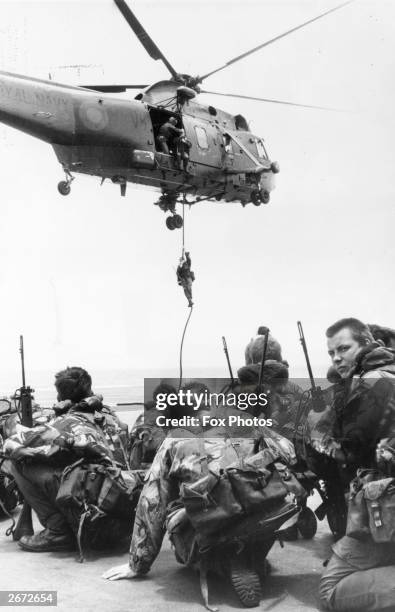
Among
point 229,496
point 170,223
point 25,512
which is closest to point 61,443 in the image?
point 25,512

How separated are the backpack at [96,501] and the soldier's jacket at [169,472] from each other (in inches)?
24.9

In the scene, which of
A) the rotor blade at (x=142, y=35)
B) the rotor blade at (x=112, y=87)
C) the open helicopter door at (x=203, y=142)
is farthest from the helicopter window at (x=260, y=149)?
the rotor blade at (x=112, y=87)

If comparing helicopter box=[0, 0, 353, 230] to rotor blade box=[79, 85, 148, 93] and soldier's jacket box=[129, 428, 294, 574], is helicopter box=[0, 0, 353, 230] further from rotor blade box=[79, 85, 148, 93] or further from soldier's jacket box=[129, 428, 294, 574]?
soldier's jacket box=[129, 428, 294, 574]

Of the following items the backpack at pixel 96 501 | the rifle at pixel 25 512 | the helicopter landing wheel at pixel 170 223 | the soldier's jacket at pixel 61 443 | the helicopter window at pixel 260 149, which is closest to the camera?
the backpack at pixel 96 501

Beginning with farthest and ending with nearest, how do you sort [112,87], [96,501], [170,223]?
[170,223]
[112,87]
[96,501]

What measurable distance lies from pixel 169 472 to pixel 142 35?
22.8ft

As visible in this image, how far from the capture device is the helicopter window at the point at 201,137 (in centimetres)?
1000

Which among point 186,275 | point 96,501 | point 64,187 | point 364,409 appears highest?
point 64,187

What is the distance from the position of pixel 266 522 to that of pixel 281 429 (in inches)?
60.8

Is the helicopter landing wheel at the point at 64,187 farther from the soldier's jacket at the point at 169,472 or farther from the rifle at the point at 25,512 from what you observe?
the soldier's jacket at the point at 169,472

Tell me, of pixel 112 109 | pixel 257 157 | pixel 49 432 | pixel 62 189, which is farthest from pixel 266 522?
pixel 257 157

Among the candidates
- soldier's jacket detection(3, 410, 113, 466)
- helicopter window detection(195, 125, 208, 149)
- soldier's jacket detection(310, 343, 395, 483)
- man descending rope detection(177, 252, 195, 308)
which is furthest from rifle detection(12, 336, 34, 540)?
helicopter window detection(195, 125, 208, 149)

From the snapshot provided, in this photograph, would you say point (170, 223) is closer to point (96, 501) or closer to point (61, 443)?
point (61, 443)

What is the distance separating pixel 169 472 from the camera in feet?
12.6
